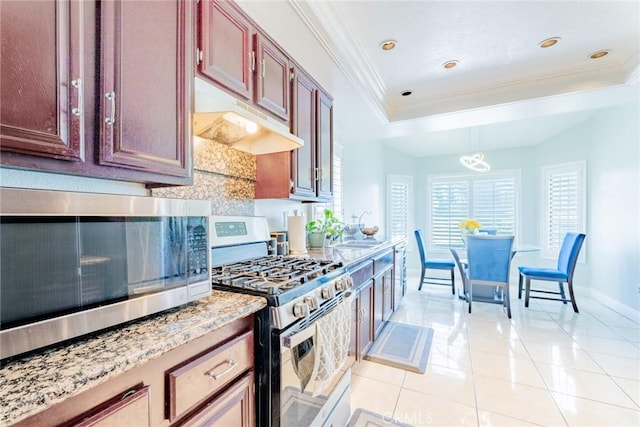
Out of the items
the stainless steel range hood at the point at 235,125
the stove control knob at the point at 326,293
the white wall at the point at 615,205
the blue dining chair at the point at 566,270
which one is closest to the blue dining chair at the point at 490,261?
the blue dining chair at the point at 566,270

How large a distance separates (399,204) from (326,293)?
15.3 ft

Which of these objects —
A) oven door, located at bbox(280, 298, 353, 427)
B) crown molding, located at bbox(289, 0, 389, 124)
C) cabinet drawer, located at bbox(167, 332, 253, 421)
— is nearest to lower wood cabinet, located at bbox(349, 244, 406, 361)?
oven door, located at bbox(280, 298, 353, 427)

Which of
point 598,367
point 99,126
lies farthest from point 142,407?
point 598,367

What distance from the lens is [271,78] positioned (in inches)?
69.5

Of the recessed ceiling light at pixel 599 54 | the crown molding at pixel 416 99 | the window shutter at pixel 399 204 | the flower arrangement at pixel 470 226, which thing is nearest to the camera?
the crown molding at pixel 416 99

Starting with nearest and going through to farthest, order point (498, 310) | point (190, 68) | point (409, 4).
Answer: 1. point (190, 68)
2. point (409, 4)
3. point (498, 310)

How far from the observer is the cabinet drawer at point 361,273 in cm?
203

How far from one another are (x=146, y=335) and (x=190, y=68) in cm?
105

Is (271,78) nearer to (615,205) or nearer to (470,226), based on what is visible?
(470,226)

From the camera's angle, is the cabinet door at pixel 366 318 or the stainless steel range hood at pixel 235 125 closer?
the stainless steel range hood at pixel 235 125

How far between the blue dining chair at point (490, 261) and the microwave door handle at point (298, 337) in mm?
3050

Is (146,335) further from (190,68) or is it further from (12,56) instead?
(190,68)

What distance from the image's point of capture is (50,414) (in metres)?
0.56

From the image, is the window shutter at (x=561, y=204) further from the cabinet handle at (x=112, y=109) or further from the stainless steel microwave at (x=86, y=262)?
the cabinet handle at (x=112, y=109)
